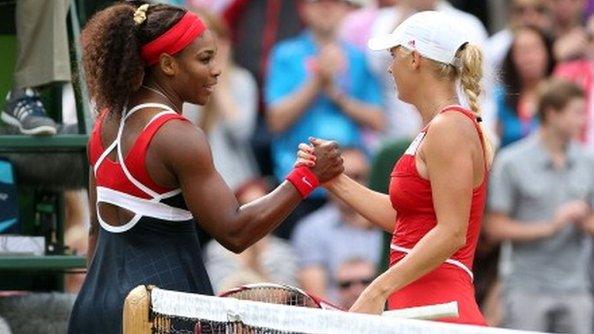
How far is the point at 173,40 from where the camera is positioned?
269 inches

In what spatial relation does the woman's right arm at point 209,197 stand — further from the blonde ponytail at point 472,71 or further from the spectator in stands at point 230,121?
the spectator in stands at point 230,121

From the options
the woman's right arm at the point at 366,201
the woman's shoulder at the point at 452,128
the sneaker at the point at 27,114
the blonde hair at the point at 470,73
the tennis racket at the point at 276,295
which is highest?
the blonde hair at the point at 470,73

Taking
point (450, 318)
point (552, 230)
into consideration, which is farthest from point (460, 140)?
point (552, 230)

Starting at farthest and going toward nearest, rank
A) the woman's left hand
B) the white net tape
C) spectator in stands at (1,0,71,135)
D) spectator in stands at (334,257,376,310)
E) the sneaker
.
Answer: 1. spectator in stands at (334,257,376,310)
2. spectator in stands at (1,0,71,135)
3. the sneaker
4. the woman's left hand
5. the white net tape

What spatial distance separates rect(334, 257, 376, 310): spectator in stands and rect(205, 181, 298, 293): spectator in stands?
0.34 meters

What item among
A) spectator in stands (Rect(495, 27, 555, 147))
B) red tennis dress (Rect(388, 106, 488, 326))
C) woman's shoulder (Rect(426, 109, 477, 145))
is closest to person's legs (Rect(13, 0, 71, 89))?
red tennis dress (Rect(388, 106, 488, 326))

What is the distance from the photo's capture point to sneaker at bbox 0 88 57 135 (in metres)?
7.88

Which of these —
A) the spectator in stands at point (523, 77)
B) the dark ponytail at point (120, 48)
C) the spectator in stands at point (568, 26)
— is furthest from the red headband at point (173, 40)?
the spectator in stands at point (568, 26)

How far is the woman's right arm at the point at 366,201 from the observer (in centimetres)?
707

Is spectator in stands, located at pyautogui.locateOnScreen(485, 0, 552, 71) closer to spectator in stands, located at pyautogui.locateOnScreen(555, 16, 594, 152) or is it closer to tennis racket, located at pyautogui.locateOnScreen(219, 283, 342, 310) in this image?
spectator in stands, located at pyautogui.locateOnScreen(555, 16, 594, 152)

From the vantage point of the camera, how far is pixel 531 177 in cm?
1191

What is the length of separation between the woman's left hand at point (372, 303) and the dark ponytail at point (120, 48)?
3.68 ft

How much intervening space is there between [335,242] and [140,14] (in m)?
5.15

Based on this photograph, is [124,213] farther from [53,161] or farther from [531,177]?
[531,177]
